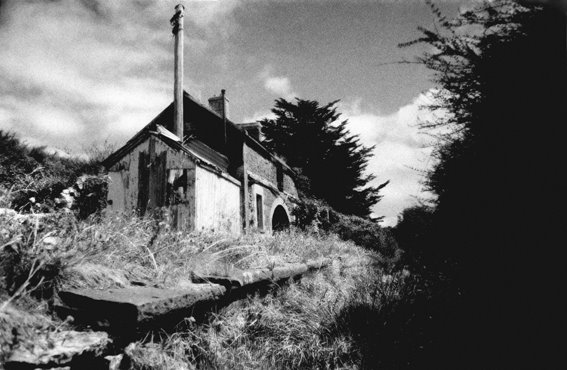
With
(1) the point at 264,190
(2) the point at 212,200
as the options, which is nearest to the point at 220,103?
(1) the point at 264,190

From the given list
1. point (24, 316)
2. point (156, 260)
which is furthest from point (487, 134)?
point (24, 316)

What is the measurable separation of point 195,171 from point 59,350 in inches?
281

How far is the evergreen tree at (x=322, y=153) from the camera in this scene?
71.6 ft

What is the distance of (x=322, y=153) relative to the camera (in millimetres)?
22312

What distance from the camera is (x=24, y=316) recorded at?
1349mm

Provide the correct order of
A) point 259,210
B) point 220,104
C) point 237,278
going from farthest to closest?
point 220,104, point 259,210, point 237,278

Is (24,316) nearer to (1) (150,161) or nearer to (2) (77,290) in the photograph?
(2) (77,290)

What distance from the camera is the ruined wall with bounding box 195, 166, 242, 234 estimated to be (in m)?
8.34

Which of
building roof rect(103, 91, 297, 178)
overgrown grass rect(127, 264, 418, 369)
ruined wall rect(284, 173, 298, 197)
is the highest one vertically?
building roof rect(103, 91, 297, 178)

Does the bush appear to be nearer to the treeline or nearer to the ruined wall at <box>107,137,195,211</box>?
the ruined wall at <box>107,137,195,211</box>

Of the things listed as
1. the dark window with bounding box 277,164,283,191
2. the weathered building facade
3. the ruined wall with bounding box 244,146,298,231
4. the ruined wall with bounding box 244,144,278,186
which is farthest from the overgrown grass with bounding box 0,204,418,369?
the dark window with bounding box 277,164,283,191

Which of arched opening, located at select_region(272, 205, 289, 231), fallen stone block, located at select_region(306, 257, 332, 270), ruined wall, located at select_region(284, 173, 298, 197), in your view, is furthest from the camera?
ruined wall, located at select_region(284, 173, 298, 197)

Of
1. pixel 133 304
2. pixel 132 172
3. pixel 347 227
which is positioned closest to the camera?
pixel 133 304

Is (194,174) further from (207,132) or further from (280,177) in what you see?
(280,177)
